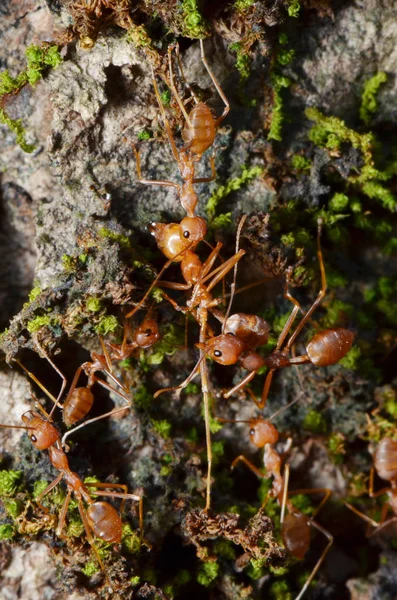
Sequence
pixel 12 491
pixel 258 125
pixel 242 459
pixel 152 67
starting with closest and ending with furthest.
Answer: pixel 152 67
pixel 12 491
pixel 258 125
pixel 242 459

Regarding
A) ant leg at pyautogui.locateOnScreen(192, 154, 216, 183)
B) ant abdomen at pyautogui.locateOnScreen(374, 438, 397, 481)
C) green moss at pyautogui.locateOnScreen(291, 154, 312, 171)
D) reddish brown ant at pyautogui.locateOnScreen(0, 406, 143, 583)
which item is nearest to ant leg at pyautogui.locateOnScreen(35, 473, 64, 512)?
reddish brown ant at pyautogui.locateOnScreen(0, 406, 143, 583)

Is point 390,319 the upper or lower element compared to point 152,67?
lower

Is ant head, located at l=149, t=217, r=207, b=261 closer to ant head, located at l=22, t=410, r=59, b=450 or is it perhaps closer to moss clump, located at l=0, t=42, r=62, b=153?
moss clump, located at l=0, t=42, r=62, b=153

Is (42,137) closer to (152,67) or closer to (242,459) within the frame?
(152,67)

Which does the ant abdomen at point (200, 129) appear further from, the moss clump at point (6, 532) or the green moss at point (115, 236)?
the moss clump at point (6, 532)

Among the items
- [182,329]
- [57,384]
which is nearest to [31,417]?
[57,384]

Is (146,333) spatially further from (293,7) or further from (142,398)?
(293,7)
